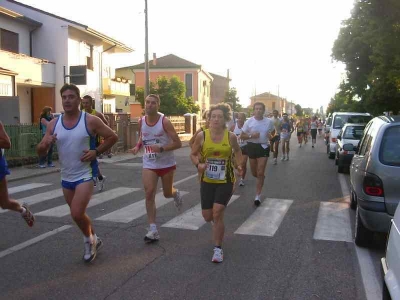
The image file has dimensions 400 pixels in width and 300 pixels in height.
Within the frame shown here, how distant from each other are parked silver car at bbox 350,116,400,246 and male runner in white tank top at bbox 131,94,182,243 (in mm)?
2301

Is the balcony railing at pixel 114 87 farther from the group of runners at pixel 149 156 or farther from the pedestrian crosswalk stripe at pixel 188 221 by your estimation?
the group of runners at pixel 149 156

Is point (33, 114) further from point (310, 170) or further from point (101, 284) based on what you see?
point (101, 284)

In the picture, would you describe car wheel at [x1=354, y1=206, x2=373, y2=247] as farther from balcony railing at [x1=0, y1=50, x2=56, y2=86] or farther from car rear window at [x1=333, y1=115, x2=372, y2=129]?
balcony railing at [x1=0, y1=50, x2=56, y2=86]

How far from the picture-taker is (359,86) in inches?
1185

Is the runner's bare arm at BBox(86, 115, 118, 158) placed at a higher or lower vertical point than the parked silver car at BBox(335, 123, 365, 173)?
higher

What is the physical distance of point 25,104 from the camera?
2772cm

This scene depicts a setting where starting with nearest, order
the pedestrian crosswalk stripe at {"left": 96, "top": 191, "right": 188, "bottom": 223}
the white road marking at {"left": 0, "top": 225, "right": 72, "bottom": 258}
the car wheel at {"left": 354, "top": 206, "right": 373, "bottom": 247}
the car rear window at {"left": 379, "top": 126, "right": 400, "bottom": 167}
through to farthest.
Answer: the car rear window at {"left": 379, "top": 126, "right": 400, "bottom": 167}
the white road marking at {"left": 0, "top": 225, "right": 72, "bottom": 258}
the car wheel at {"left": 354, "top": 206, "right": 373, "bottom": 247}
the pedestrian crosswalk stripe at {"left": 96, "top": 191, "right": 188, "bottom": 223}

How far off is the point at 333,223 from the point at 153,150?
312 cm

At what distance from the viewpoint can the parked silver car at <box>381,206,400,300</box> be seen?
2.77 metres

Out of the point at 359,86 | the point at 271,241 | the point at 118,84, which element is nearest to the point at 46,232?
the point at 271,241

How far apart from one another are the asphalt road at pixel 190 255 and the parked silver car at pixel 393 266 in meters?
1.28

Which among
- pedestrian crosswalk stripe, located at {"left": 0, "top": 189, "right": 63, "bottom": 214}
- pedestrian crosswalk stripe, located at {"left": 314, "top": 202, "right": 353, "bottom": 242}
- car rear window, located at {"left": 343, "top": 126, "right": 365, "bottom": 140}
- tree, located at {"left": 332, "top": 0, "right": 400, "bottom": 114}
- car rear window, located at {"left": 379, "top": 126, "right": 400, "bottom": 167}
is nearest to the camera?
car rear window, located at {"left": 379, "top": 126, "right": 400, "bottom": 167}

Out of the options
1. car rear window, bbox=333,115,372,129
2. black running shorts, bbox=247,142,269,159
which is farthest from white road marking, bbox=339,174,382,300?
car rear window, bbox=333,115,372,129

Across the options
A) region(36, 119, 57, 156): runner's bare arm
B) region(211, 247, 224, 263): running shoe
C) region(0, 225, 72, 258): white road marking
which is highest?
region(36, 119, 57, 156): runner's bare arm
